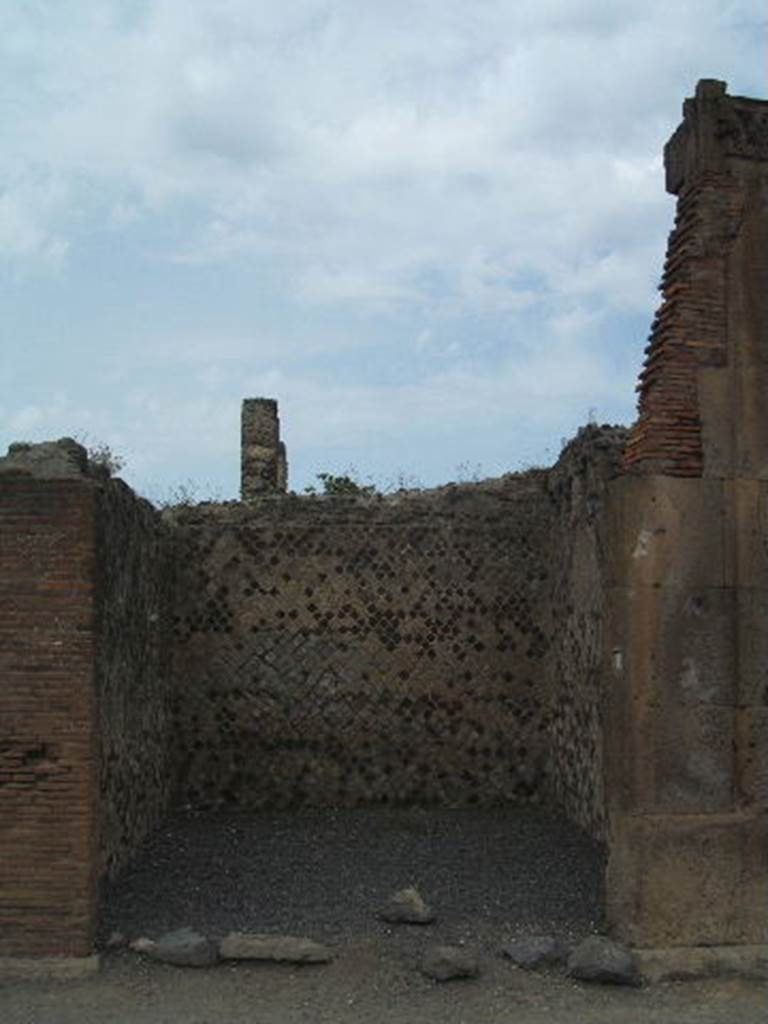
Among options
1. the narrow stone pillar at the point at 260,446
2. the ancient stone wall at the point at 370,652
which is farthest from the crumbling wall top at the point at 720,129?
the narrow stone pillar at the point at 260,446

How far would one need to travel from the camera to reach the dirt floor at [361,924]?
5.56 m

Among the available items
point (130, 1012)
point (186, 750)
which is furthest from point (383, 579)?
point (130, 1012)

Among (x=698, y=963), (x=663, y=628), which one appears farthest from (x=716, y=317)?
(x=698, y=963)

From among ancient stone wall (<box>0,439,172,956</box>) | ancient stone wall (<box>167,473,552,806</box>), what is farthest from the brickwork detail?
ancient stone wall (<box>167,473,552,806</box>)

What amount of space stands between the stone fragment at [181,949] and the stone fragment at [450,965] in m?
1.11

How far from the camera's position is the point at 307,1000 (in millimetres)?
5719

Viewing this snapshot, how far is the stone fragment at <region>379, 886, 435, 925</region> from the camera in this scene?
21.7 ft

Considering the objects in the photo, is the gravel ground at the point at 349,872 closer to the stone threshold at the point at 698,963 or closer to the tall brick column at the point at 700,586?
the stone threshold at the point at 698,963

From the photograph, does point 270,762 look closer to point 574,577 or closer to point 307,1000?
point 574,577

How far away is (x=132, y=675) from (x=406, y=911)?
321 cm

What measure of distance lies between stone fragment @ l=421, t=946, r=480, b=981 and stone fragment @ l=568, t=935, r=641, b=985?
492mm

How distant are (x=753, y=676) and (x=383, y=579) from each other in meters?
4.89

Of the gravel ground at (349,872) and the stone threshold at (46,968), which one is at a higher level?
the gravel ground at (349,872)

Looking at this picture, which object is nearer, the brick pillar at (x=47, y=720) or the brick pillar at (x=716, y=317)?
the brick pillar at (x=47, y=720)
